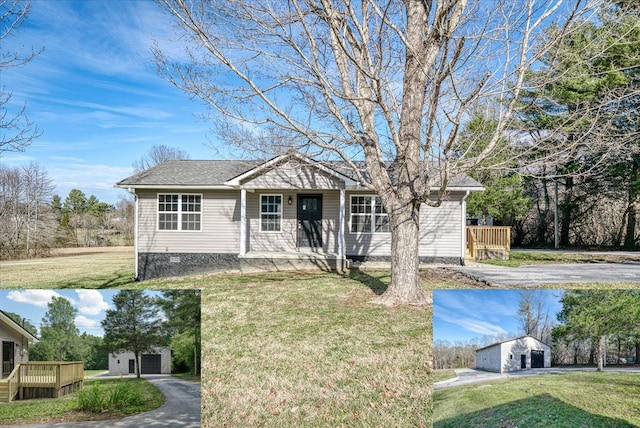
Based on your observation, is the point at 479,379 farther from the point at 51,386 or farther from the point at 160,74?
the point at 160,74

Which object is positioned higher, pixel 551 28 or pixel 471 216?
pixel 551 28

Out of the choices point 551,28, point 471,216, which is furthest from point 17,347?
point 471,216

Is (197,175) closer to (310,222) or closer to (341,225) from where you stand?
(310,222)

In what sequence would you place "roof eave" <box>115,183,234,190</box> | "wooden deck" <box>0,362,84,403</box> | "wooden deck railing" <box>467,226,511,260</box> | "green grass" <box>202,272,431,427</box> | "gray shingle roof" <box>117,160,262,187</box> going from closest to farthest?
"wooden deck" <box>0,362,84,403</box> → "green grass" <box>202,272,431,427</box> → "roof eave" <box>115,183,234,190</box> → "gray shingle roof" <box>117,160,262,187</box> → "wooden deck railing" <box>467,226,511,260</box>

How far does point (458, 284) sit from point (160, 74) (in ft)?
27.2

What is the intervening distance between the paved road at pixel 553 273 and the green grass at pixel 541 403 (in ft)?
26.8

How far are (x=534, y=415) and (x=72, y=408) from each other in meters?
2.69

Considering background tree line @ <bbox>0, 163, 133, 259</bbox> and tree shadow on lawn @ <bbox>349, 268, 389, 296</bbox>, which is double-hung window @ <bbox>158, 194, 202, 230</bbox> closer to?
tree shadow on lawn @ <bbox>349, 268, 389, 296</bbox>

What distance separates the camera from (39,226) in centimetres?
2605

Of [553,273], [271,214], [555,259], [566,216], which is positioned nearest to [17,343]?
[271,214]

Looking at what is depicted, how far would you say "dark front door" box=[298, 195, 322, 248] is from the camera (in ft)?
50.8

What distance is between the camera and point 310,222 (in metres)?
15.5

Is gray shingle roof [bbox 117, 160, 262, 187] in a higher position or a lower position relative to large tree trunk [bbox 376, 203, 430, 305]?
higher

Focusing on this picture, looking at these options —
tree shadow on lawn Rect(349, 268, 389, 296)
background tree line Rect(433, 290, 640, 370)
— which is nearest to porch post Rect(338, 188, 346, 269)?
tree shadow on lawn Rect(349, 268, 389, 296)
